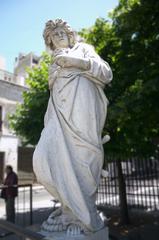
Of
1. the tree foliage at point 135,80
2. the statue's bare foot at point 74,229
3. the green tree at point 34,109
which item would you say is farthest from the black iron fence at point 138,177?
the statue's bare foot at point 74,229

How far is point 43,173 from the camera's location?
2.70 m

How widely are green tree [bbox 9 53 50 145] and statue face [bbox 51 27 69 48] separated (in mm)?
6078

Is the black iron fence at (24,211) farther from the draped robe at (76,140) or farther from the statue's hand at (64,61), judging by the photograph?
the statue's hand at (64,61)

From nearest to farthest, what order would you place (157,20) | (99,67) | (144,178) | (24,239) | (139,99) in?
(24,239)
(99,67)
(139,99)
(157,20)
(144,178)

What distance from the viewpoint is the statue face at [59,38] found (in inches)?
130

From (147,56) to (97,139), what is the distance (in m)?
5.21

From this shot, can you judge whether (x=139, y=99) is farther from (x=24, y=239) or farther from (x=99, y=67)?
(x=24, y=239)

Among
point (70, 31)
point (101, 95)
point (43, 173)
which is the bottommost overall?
point (43, 173)

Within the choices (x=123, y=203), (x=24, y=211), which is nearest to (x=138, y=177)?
(x=123, y=203)

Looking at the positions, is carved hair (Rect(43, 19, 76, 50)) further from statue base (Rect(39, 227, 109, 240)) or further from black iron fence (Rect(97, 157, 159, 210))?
black iron fence (Rect(97, 157, 159, 210))

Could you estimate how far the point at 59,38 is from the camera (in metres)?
3.31

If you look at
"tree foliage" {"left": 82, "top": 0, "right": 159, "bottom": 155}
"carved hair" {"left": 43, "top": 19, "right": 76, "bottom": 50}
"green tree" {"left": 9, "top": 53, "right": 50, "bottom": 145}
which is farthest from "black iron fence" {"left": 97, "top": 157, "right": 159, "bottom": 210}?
"carved hair" {"left": 43, "top": 19, "right": 76, "bottom": 50}

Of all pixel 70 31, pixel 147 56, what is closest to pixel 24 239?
pixel 70 31

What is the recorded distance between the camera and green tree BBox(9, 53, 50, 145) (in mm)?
9539
